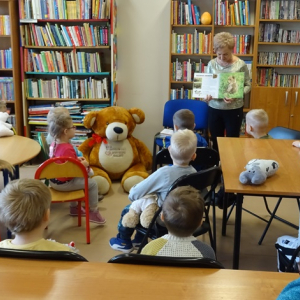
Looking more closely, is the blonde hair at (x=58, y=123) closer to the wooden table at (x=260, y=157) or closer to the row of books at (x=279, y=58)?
the wooden table at (x=260, y=157)

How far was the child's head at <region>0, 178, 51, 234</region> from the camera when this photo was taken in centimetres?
165

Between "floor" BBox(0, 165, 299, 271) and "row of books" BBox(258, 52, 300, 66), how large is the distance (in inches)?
69.4

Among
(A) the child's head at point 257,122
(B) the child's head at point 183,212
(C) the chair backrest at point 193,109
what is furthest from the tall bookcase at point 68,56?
(B) the child's head at point 183,212

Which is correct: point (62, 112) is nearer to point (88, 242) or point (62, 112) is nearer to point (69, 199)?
point (69, 199)

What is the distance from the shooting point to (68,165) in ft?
9.16

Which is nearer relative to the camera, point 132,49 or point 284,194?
point 284,194

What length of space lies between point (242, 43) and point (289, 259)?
324cm

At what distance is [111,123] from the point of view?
4203 millimetres

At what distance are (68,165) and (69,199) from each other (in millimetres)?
278

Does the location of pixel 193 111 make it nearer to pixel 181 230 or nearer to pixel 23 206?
pixel 181 230

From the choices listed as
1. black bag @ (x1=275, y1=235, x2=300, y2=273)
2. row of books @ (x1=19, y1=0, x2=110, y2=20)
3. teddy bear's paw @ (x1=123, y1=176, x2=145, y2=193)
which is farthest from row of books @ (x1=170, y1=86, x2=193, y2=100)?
black bag @ (x1=275, y1=235, x2=300, y2=273)

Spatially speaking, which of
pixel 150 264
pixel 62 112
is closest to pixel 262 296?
pixel 150 264

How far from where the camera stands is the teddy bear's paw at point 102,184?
4008 millimetres

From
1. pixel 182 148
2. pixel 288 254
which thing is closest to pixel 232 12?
pixel 182 148
